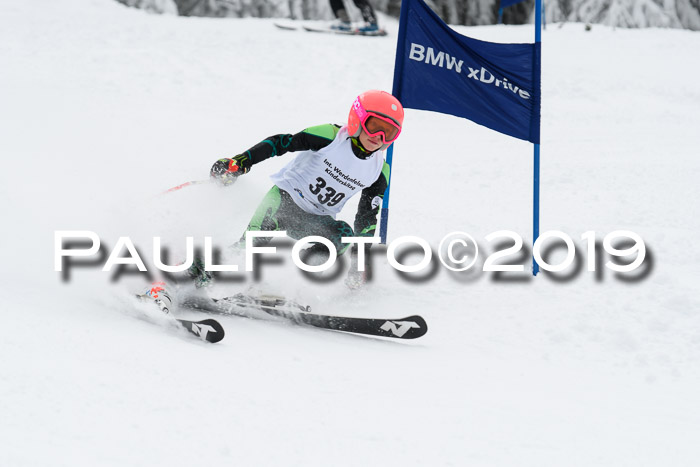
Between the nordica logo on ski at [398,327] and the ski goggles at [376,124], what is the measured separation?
126 centimetres

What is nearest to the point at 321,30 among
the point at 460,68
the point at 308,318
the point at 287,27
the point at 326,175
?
the point at 287,27

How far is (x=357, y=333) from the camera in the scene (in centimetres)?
413

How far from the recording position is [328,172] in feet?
15.5

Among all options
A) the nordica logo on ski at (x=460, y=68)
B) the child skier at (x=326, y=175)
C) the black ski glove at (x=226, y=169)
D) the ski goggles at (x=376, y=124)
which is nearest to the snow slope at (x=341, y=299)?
the child skier at (x=326, y=175)

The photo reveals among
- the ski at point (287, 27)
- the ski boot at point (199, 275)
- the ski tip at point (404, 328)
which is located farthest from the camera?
the ski at point (287, 27)

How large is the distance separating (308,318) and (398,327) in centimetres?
57

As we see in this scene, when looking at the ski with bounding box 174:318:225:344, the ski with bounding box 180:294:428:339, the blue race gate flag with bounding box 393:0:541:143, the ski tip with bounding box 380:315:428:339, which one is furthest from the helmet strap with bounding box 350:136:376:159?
the ski with bounding box 174:318:225:344

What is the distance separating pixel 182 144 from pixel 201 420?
6.70 m

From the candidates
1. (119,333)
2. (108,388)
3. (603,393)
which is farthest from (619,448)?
(119,333)

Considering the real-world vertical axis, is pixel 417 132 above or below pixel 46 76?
below

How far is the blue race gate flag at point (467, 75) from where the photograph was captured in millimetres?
5098

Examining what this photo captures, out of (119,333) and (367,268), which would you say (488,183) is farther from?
(119,333)

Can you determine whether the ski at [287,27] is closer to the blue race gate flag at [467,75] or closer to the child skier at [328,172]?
the blue race gate flag at [467,75]

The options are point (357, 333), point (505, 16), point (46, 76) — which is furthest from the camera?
point (505, 16)
